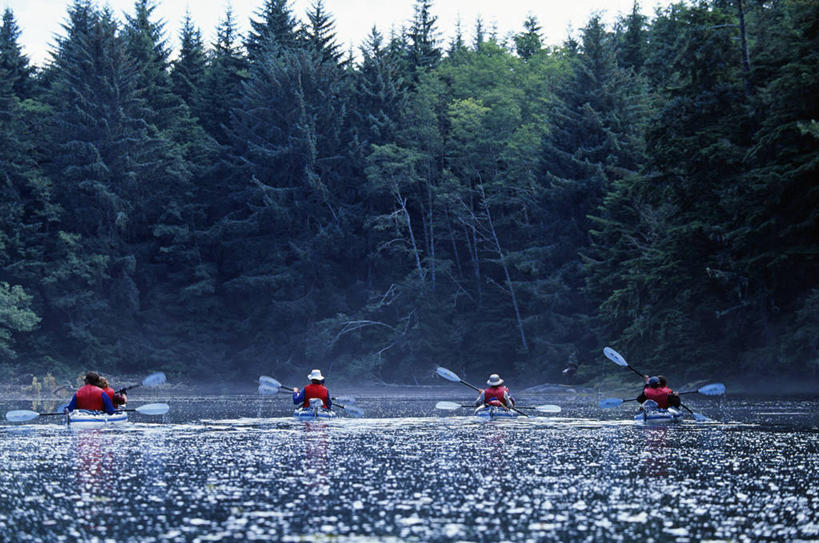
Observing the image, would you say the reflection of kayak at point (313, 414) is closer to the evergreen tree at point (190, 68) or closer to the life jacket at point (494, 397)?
the life jacket at point (494, 397)

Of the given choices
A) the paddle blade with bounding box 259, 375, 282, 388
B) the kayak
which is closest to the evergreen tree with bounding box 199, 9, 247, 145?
the paddle blade with bounding box 259, 375, 282, 388

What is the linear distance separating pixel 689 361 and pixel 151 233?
1671 inches

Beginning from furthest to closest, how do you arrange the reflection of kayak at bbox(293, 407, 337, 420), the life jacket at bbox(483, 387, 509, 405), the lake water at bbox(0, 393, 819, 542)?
the life jacket at bbox(483, 387, 509, 405)
the reflection of kayak at bbox(293, 407, 337, 420)
the lake water at bbox(0, 393, 819, 542)

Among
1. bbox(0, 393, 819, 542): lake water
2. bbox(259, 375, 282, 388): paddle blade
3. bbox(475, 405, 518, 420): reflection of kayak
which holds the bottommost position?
bbox(0, 393, 819, 542): lake water

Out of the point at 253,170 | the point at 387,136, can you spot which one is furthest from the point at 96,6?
the point at 387,136

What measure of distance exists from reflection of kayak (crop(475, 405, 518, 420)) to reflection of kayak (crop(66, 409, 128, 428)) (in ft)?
31.0

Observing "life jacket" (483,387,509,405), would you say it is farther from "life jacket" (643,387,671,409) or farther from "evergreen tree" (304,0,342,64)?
"evergreen tree" (304,0,342,64)

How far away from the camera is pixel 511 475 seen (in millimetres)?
14805

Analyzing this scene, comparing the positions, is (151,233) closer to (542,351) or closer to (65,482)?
(542,351)

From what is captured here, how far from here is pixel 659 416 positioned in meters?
26.7

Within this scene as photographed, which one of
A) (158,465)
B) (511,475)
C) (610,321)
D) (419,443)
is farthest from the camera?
(610,321)

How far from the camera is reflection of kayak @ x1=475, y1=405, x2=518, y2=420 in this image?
94.5ft

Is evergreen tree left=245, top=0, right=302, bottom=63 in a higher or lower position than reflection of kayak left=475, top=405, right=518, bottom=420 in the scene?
higher

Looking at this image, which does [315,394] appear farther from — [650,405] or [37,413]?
[650,405]
